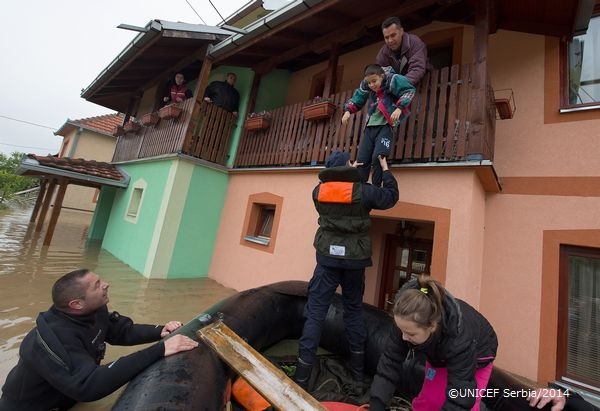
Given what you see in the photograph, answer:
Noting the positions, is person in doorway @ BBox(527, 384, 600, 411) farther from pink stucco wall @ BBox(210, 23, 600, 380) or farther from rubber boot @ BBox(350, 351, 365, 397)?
pink stucco wall @ BBox(210, 23, 600, 380)

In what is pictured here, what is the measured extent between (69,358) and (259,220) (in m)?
4.30

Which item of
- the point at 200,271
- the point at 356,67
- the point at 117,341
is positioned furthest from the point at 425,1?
the point at 200,271

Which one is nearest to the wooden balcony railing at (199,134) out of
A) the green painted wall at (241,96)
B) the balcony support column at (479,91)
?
the green painted wall at (241,96)

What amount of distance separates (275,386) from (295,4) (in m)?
4.82

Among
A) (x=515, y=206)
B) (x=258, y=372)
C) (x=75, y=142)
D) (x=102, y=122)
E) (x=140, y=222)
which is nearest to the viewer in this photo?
(x=258, y=372)

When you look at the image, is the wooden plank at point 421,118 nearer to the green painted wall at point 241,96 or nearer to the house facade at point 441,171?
the house facade at point 441,171

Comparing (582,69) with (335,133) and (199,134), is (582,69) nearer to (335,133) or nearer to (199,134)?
(335,133)

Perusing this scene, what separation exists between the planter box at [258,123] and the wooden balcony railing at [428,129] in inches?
40.7

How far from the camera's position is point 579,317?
3.30 meters

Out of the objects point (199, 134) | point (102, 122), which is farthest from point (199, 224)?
point (102, 122)

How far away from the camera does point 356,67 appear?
606cm

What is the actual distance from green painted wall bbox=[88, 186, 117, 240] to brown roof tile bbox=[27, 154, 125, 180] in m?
1.25

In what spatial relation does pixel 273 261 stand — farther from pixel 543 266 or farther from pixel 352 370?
pixel 543 266

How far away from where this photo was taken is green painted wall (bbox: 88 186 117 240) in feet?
31.9
